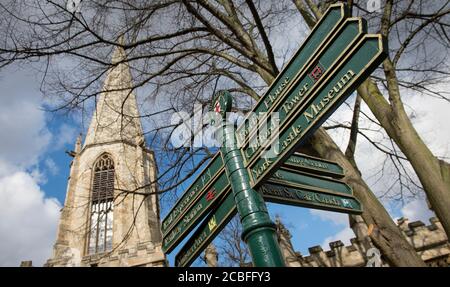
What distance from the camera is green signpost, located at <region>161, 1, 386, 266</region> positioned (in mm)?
1829

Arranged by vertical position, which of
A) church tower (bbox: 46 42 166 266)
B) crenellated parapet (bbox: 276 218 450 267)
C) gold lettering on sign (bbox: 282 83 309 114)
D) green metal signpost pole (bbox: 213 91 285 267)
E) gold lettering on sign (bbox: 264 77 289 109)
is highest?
church tower (bbox: 46 42 166 266)

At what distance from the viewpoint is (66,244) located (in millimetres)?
21328

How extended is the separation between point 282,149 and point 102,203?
24423 mm

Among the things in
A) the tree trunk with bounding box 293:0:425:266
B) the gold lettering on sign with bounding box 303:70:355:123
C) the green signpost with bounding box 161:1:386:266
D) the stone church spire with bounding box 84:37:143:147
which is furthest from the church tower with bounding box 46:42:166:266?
the gold lettering on sign with bounding box 303:70:355:123

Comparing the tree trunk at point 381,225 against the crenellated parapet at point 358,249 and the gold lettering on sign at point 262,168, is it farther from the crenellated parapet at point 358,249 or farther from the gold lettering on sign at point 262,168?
the crenellated parapet at point 358,249

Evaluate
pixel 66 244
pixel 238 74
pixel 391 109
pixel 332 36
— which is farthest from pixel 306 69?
pixel 66 244

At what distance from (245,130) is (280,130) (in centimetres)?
32

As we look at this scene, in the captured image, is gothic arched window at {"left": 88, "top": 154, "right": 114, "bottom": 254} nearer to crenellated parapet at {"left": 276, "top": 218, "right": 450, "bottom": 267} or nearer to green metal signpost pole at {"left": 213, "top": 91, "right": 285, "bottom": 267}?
crenellated parapet at {"left": 276, "top": 218, "right": 450, "bottom": 267}

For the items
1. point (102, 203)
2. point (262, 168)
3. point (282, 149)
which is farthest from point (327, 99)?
point (102, 203)

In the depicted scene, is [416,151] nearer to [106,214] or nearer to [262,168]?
[262,168]

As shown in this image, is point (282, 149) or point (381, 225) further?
point (381, 225)

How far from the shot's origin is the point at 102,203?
2438 centimetres

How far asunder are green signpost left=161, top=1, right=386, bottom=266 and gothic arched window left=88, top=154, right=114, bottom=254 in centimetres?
1821

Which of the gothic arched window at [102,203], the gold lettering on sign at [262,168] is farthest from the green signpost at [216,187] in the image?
the gothic arched window at [102,203]
